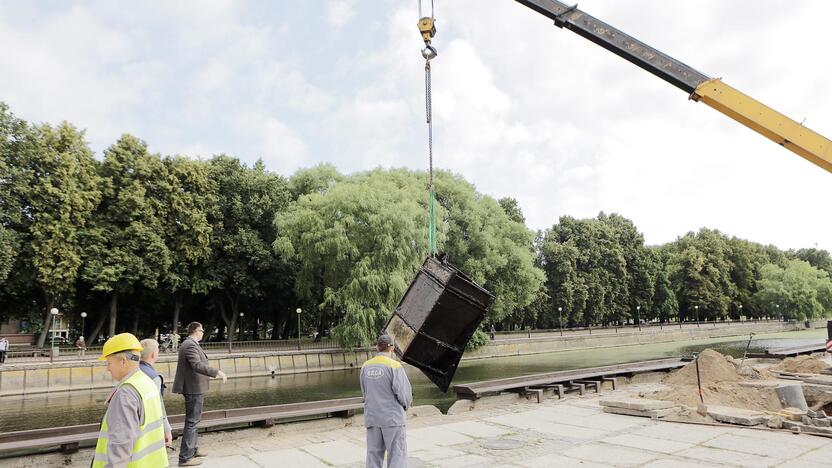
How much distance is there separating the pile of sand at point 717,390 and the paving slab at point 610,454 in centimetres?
419

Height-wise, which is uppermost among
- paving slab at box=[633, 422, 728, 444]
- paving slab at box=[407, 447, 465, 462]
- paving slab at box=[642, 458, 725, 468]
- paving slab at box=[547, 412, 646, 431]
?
paving slab at box=[642, 458, 725, 468]

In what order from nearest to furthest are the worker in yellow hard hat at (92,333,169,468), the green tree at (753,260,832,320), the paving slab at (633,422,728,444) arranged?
the worker in yellow hard hat at (92,333,169,468), the paving slab at (633,422,728,444), the green tree at (753,260,832,320)

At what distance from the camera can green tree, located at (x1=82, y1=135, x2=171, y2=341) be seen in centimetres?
2814

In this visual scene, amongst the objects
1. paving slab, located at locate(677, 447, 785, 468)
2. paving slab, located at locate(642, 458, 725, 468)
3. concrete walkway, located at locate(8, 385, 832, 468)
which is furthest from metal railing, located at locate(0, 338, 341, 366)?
paving slab, located at locate(642, 458, 725, 468)

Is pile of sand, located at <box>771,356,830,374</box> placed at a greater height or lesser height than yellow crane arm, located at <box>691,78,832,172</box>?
lesser

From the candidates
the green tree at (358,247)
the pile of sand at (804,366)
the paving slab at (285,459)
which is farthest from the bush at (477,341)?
the paving slab at (285,459)

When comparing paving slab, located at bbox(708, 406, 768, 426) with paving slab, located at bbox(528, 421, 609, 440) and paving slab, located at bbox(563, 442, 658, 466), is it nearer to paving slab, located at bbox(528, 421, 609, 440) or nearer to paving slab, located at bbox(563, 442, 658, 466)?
paving slab, located at bbox(528, 421, 609, 440)

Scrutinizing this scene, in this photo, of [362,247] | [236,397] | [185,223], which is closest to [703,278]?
[362,247]

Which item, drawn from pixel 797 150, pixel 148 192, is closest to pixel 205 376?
pixel 797 150

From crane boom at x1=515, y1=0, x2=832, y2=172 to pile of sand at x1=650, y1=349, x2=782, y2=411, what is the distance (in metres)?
4.74

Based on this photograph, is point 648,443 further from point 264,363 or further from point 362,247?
point 264,363

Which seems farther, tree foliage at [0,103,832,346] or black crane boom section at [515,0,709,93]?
tree foliage at [0,103,832,346]

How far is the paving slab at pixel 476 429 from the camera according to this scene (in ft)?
26.5

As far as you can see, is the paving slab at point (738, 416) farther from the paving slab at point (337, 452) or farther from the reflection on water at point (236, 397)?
the reflection on water at point (236, 397)
